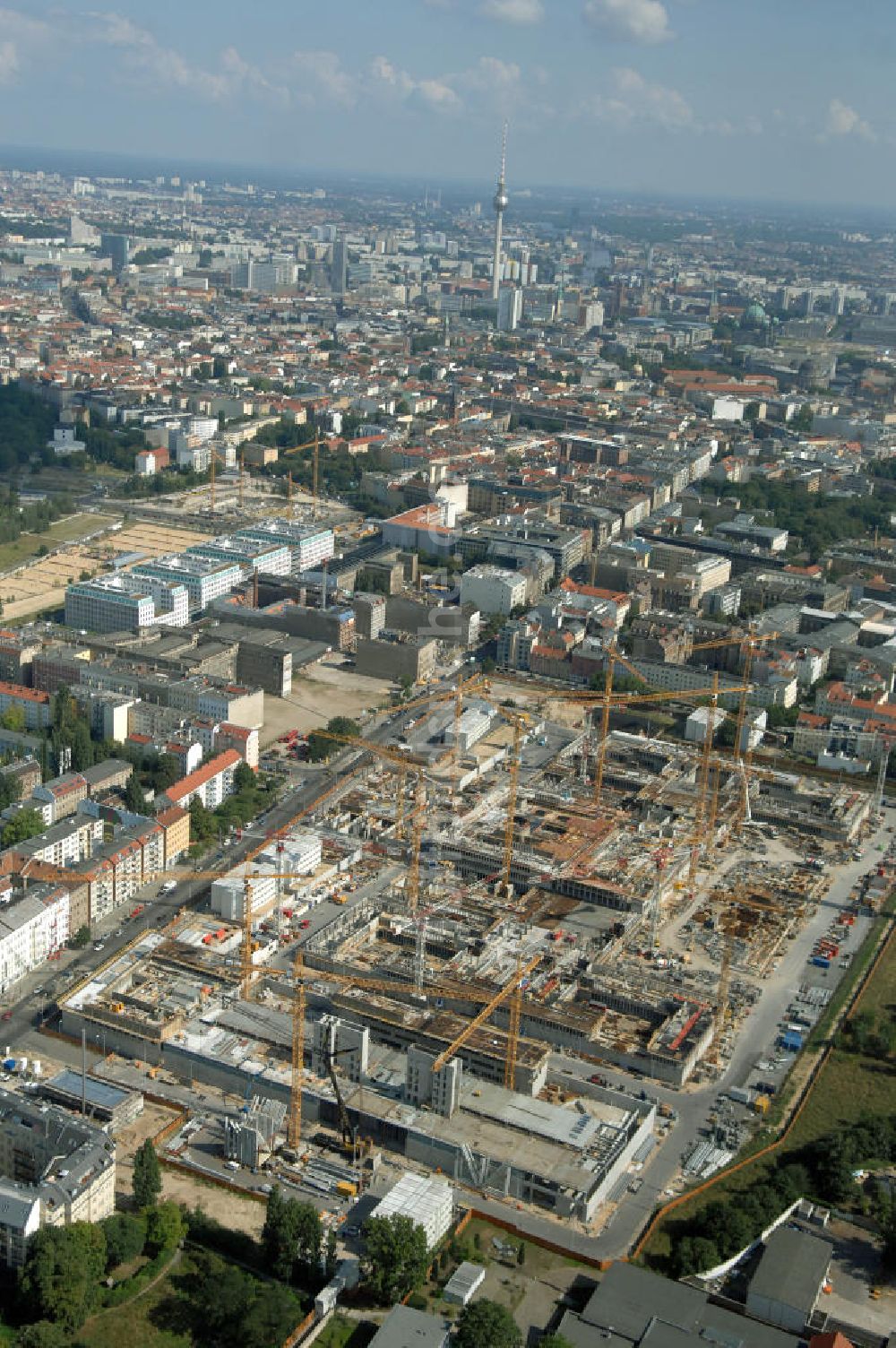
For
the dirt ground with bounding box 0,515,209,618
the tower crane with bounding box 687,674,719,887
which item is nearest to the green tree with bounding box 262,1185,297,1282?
the tower crane with bounding box 687,674,719,887

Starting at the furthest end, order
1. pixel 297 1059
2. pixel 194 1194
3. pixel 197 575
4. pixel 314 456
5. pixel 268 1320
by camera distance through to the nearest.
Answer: pixel 314 456 < pixel 197 575 < pixel 297 1059 < pixel 194 1194 < pixel 268 1320

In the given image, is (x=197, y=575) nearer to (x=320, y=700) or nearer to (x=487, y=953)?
(x=320, y=700)

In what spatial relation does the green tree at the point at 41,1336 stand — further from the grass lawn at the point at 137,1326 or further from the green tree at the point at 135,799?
the green tree at the point at 135,799

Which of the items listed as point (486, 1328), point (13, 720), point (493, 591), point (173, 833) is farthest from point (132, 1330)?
point (493, 591)

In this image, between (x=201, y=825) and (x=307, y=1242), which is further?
(x=201, y=825)

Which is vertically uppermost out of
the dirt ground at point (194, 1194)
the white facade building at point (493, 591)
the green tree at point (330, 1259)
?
the white facade building at point (493, 591)

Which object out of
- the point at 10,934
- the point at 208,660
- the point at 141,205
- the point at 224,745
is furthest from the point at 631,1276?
the point at 141,205

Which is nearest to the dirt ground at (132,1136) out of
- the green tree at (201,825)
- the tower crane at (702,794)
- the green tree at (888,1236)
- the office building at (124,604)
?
the green tree at (201,825)

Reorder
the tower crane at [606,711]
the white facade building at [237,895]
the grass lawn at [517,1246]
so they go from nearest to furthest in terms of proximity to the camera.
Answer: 1. the grass lawn at [517,1246]
2. the white facade building at [237,895]
3. the tower crane at [606,711]
